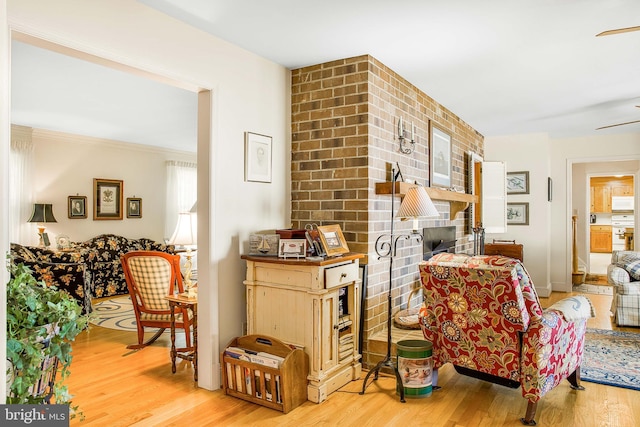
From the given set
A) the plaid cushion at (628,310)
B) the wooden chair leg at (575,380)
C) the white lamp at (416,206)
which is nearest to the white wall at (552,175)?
the plaid cushion at (628,310)

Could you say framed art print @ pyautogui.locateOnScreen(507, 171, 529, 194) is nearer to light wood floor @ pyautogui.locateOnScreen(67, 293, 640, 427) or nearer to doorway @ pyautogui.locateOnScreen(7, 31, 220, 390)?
light wood floor @ pyautogui.locateOnScreen(67, 293, 640, 427)

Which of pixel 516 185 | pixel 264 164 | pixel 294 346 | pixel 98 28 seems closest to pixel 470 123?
pixel 516 185

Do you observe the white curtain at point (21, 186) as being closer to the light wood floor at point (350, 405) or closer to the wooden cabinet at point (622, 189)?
the light wood floor at point (350, 405)

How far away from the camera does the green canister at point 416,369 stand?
2.88 meters

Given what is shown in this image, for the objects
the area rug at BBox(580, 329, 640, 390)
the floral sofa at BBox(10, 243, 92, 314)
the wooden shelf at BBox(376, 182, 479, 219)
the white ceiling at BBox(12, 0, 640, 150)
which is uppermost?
the white ceiling at BBox(12, 0, 640, 150)

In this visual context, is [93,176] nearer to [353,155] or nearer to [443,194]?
[353,155]

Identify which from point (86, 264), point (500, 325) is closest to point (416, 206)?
point (500, 325)

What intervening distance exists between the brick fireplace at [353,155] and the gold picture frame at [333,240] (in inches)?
9.8

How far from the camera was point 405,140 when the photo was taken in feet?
13.3

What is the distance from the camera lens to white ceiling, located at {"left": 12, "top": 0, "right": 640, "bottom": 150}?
2.70m

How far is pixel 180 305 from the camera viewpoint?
3398 mm

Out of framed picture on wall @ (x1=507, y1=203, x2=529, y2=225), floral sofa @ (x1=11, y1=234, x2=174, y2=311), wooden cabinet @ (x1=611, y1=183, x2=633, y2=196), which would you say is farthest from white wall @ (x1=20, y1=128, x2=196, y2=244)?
wooden cabinet @ (x1=611, y1=183, x2=633, y2=196)

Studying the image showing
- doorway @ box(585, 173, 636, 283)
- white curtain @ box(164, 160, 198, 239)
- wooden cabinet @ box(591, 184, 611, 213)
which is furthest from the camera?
wooden cabinet @ box(591, 184, 611, 213)

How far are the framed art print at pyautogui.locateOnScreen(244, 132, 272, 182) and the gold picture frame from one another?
696 millimetres
